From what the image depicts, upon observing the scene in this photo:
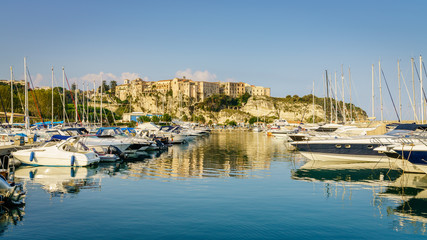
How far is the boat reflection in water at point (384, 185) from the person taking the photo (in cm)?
1373

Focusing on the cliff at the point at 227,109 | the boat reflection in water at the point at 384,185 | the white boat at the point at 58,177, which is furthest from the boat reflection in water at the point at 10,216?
the cliff at the point at 227,109

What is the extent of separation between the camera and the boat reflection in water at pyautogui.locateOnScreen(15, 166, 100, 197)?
61.7 feet

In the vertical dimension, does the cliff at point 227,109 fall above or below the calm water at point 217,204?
above

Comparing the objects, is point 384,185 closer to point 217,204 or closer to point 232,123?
point 217,204

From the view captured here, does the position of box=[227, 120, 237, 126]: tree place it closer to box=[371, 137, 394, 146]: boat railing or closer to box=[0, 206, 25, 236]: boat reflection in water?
box=[371, 137, 394, 146]: boat railing

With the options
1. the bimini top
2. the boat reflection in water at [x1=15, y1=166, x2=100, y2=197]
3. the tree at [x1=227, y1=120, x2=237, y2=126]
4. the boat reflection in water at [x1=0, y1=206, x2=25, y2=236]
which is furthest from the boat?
the tree at [x1=227, y1=120, x2=237, y2=126]

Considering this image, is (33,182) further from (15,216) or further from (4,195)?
(15,216)

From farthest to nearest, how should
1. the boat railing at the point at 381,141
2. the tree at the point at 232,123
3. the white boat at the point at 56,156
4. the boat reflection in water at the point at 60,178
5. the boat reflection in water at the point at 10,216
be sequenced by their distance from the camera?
1. the tree at the point at 232,123
2. the boat railing at the point at 381,141
3. the white boat at the point at 56,156
4. the boat reflection in water at the point at 60,178
5. the boat reflection in water at the point at 10,216

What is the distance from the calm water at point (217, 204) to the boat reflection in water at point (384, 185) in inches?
1.9

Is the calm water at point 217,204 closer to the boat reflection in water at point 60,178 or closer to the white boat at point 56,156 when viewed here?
the boat reflection in water at point 60,178

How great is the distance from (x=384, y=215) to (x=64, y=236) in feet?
40.5

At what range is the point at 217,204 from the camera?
15562mm

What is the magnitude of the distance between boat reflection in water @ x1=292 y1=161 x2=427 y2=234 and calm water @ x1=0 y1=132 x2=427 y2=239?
5 centimetres

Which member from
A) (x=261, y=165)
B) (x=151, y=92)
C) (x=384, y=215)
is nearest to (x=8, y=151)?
(x=261, y=165)
